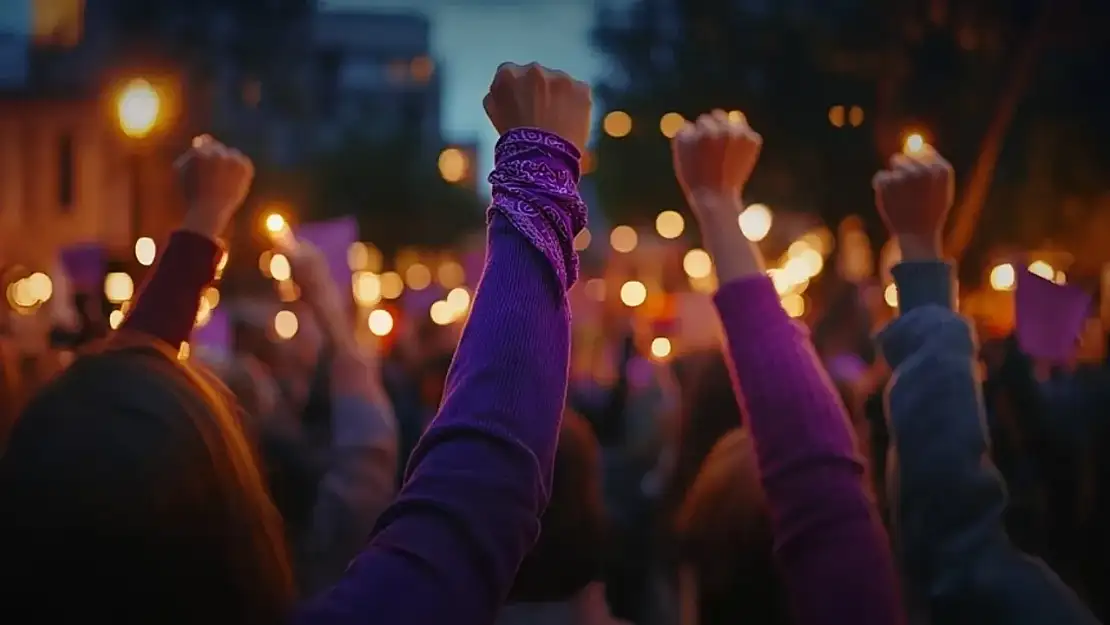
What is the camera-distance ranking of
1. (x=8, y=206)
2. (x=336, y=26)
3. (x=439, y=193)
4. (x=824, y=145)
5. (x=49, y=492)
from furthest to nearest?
(x=336, y=26), (x=439, y=193), (x=8, y=206), (x=824, y=145), (x=49, y=492)

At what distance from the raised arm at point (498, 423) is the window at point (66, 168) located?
1461 inches

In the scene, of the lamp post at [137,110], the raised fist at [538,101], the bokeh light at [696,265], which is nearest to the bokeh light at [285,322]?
the bokeh light at [696,265]

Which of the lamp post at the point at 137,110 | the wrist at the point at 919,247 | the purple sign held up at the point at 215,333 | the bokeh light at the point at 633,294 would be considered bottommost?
the bokeh light at the point at 633,294

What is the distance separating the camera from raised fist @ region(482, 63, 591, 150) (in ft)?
5.07

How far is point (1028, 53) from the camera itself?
531 inches


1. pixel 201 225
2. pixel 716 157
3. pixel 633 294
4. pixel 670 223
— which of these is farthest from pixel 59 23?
pixel 716 157

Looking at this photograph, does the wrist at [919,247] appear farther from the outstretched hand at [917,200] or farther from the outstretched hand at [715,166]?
the outstretched hand at [715,166]

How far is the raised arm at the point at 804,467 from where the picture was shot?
72.4 inches

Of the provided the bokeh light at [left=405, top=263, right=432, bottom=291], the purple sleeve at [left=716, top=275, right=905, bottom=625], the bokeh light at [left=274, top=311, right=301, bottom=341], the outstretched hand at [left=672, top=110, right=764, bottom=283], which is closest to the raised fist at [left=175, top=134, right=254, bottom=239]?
the outstretched hand at [left=672, top=110, right=764, bottom=283]

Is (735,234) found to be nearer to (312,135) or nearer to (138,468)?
(138,468)

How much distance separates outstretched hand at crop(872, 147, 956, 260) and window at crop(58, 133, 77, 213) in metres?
36.5

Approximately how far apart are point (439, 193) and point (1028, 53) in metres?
45.7

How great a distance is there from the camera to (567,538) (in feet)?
9.80

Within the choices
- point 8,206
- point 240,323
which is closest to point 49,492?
point 240,323
